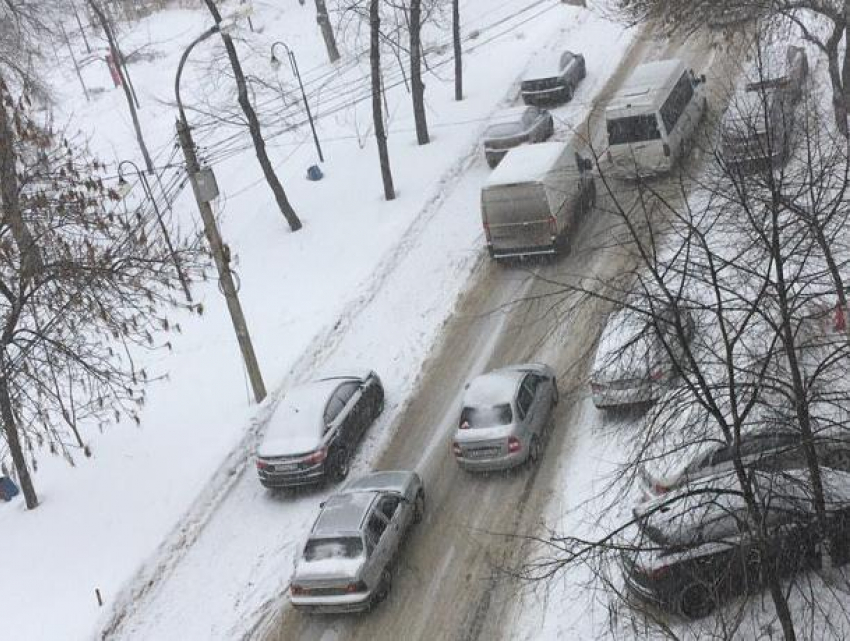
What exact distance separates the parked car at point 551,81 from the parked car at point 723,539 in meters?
21.8

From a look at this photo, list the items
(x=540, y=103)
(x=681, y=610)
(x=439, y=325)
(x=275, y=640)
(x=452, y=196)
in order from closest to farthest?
1. (x=681, y=610)
2. (x=275, y=640)
3. (x=439, y=325)
4. (x=452, y=196)
5. (x=540, y=103)

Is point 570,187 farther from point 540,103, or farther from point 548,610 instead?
point 548,610

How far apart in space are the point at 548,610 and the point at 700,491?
4.70m

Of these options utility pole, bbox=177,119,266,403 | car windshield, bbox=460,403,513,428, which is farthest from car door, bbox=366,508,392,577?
utility pole, bbox=177,119,266,403

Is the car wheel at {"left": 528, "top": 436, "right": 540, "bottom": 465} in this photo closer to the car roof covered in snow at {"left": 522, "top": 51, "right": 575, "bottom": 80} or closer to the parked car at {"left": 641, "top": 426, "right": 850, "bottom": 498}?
the parked car at {"left": 641, "top": 426, "right": 850, "bottom": 498}

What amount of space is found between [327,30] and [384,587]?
3512cm

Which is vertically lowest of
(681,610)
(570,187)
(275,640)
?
(275,640)

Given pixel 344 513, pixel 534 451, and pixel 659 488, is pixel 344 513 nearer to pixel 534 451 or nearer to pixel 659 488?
pixel 534 451

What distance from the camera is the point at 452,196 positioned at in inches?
1106

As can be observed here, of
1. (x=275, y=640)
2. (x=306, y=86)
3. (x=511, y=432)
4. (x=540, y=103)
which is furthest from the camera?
(x=306, y=86)

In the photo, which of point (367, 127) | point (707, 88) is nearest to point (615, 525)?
point (707, 88)

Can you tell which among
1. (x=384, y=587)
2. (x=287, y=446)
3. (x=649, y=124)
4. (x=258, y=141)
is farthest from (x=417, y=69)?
(x=384, y=587)

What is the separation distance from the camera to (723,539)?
36.0 feet

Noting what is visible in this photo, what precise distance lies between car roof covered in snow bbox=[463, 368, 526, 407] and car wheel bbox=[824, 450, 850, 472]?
6195 millimetres
